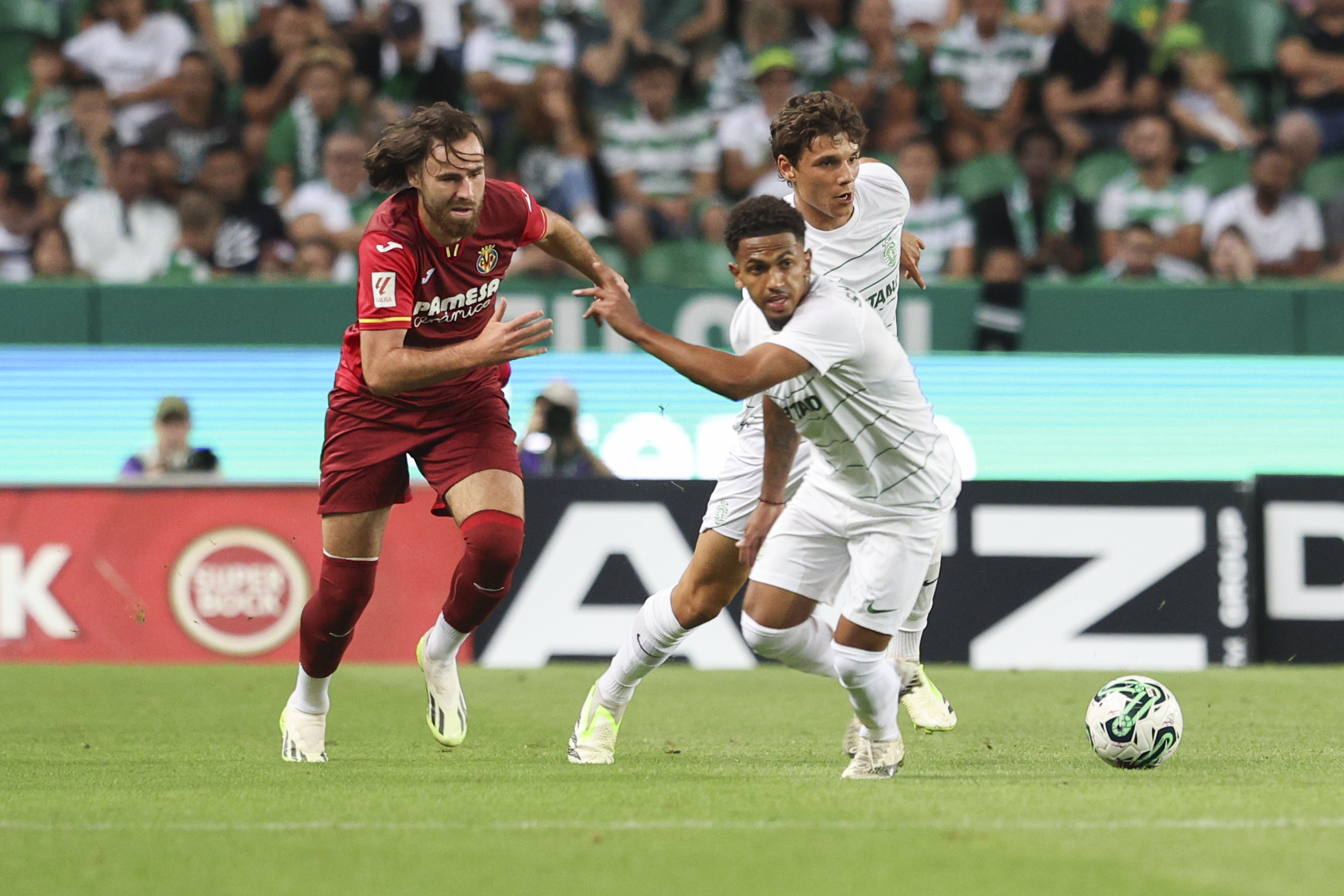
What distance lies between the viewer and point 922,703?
7.05 meters

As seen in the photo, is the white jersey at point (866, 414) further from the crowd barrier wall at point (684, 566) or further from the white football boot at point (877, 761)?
the crowd barrier wall at point (684, 566)

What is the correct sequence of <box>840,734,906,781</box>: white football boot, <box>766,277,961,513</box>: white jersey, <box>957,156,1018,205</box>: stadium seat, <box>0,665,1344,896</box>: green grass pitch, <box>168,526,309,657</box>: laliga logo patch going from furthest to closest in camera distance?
1. <box>957,156,1018,205</box>: stadium seat
2. <box>168,526,309,657</box>: laliga logo patch
3. <box>840,734,906,781</box>: white football boot
4. <box>766,277,961,513</box>: white jersey
5. <box>0,665,1344,896</box>: green grass pitch

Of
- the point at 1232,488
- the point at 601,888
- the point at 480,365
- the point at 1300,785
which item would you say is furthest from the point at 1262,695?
the point at 601,888

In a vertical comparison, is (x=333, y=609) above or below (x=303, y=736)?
above

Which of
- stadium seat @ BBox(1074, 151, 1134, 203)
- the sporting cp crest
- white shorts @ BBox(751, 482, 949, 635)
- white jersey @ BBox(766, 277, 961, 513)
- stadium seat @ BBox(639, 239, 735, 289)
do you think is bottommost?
stadium seat @ BBox(639, 239, 735, 289)

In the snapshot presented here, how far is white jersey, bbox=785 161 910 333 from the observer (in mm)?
6410

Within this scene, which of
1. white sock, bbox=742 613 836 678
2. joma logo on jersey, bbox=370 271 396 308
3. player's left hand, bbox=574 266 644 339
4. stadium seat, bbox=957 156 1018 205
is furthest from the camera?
stadium seat, bbox=957 156 1018 205

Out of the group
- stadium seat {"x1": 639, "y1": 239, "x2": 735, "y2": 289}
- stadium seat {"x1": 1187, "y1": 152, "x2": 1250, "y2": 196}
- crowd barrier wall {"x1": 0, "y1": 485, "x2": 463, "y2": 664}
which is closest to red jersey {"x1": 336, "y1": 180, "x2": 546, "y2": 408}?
crowd barrier wall {"x1": 0, "y1": 485, "x2": 463, "y2": 664}

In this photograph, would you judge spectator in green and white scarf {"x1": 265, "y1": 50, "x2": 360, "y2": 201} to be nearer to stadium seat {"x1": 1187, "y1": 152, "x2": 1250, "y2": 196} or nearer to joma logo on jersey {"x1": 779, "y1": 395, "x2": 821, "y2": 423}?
stadium seat {"x1": 1187, "y1": 152, "x2": 1250, "y2": 196}

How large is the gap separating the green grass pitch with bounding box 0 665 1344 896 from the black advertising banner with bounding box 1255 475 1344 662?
1.45 metres

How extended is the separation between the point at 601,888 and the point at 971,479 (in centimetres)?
625

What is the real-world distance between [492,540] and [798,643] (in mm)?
1118

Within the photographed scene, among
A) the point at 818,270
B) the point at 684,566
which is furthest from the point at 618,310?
the point at 684,566

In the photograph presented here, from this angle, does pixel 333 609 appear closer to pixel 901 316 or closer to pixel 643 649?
pixel 643 649
